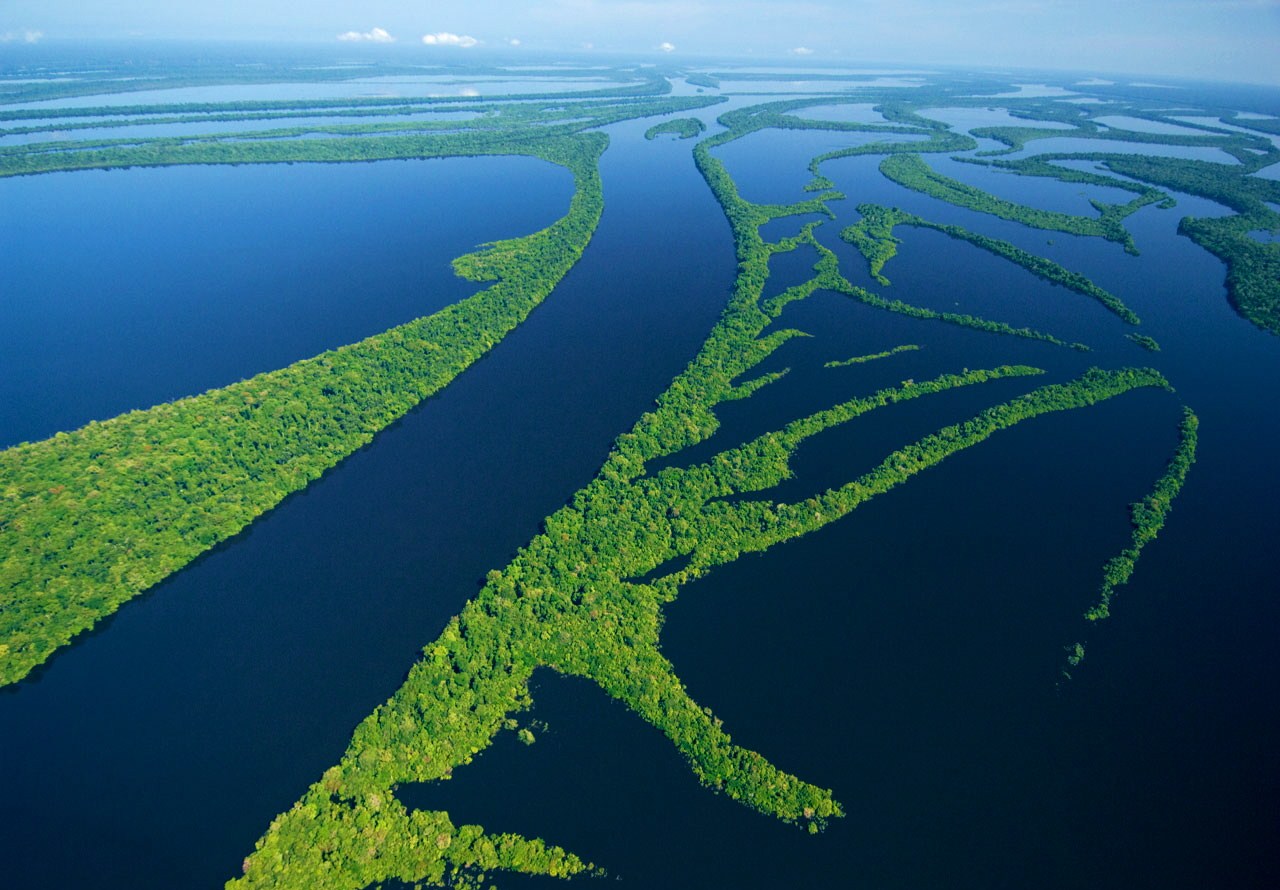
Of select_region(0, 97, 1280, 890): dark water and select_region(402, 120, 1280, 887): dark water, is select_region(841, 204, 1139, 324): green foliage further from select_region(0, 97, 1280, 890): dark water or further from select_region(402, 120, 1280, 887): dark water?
select_region(402, 120, 1280, 887): dark water

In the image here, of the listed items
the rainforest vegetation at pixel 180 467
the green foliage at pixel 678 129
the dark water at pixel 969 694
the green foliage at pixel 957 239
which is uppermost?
the green foliage at pixel 678 129

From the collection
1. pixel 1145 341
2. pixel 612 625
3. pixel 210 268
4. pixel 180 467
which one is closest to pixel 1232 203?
pixel 1145 341

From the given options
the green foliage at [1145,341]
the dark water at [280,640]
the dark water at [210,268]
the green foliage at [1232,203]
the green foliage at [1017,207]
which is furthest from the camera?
the green foliage at [1017,207]

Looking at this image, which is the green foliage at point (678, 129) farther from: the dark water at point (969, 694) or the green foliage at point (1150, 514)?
the green foliage at point (1150, 514)

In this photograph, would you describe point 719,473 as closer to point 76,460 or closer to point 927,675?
point 927,675

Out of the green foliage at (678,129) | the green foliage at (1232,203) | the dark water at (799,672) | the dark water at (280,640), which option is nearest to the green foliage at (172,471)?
the dark water at (280,640)

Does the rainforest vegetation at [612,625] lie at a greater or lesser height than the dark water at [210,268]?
lesser

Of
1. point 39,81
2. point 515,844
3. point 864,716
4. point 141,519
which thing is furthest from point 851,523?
point 39,81
